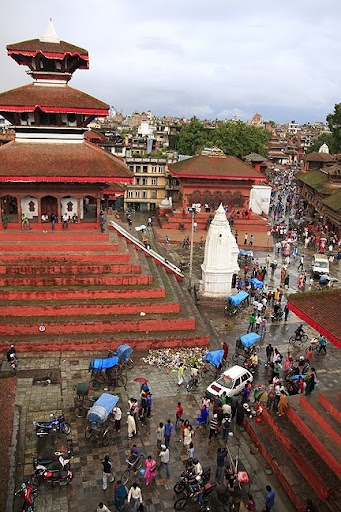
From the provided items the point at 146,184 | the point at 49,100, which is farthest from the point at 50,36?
the point at 146,184

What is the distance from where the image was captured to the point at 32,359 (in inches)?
632

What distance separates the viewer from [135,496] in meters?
9.79

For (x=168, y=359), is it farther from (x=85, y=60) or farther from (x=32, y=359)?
(x=85, y=60)

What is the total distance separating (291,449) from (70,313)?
970cm

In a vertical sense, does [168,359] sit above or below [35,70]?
below

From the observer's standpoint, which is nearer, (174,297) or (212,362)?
(212,362)

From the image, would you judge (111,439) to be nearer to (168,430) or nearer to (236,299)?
(168,430)

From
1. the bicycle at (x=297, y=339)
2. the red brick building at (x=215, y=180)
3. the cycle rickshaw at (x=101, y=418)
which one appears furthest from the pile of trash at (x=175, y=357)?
the red brick building at (x=215, y=180)

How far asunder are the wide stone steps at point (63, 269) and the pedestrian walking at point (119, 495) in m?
10.6

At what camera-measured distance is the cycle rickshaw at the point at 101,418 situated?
11969 mm

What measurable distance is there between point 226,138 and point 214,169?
18.3 m

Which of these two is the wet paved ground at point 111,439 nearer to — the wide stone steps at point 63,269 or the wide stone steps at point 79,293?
the wide stone steps at point 79,293

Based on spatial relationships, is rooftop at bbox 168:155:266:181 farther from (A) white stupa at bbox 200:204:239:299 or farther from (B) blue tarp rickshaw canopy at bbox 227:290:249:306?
(B) blue tarp rickshaw canopy at bbox 227:290:249:306

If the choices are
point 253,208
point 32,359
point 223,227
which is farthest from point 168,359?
point 253,208
